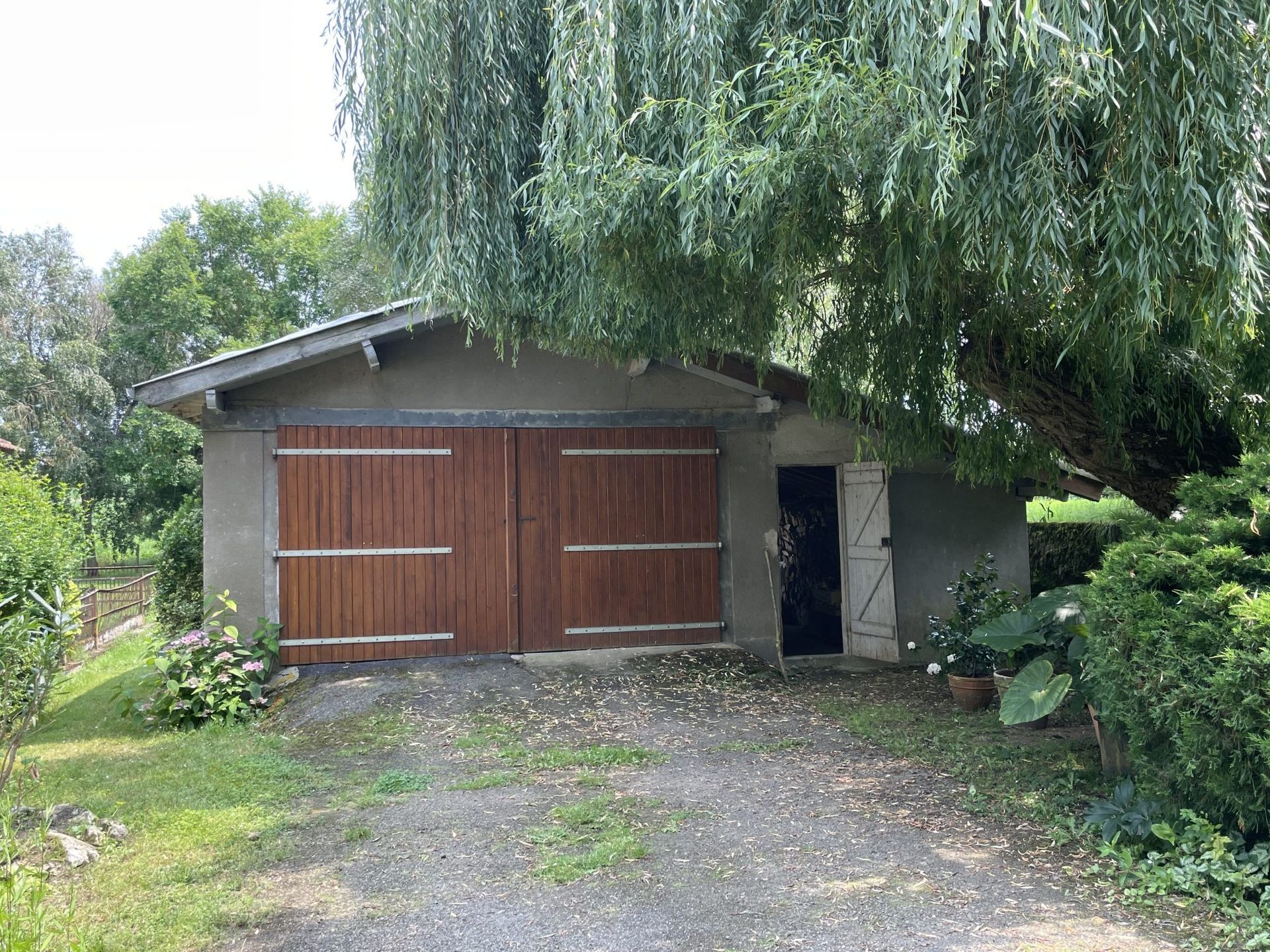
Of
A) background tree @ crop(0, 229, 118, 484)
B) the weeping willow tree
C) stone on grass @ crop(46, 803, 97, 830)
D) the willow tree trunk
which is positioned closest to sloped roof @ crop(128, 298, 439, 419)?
the weeping willow tree

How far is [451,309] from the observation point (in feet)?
17.7

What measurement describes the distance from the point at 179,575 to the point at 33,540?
1498mm

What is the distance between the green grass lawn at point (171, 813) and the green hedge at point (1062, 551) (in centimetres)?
835

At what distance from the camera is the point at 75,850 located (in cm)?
367

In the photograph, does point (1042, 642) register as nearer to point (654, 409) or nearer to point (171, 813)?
point (654, 409)

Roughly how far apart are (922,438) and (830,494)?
15.8 feet

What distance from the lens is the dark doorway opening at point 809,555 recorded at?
35.6 feet

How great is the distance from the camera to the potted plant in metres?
6.24

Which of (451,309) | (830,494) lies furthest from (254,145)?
(451,309)

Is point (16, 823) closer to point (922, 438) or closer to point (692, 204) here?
point (692, 204)

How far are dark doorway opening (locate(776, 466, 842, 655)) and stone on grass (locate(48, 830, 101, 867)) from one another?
7945 mm

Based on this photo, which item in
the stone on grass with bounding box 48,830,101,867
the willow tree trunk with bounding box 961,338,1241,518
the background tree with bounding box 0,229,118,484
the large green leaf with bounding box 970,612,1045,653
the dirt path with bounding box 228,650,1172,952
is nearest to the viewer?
the dirt path with bounding box 228,650,1172,952

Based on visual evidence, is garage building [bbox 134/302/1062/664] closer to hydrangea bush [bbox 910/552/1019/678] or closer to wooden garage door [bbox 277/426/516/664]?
wooden garage door [bbox 277/426/516/664]

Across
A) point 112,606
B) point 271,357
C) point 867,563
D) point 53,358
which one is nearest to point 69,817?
point 271,357
